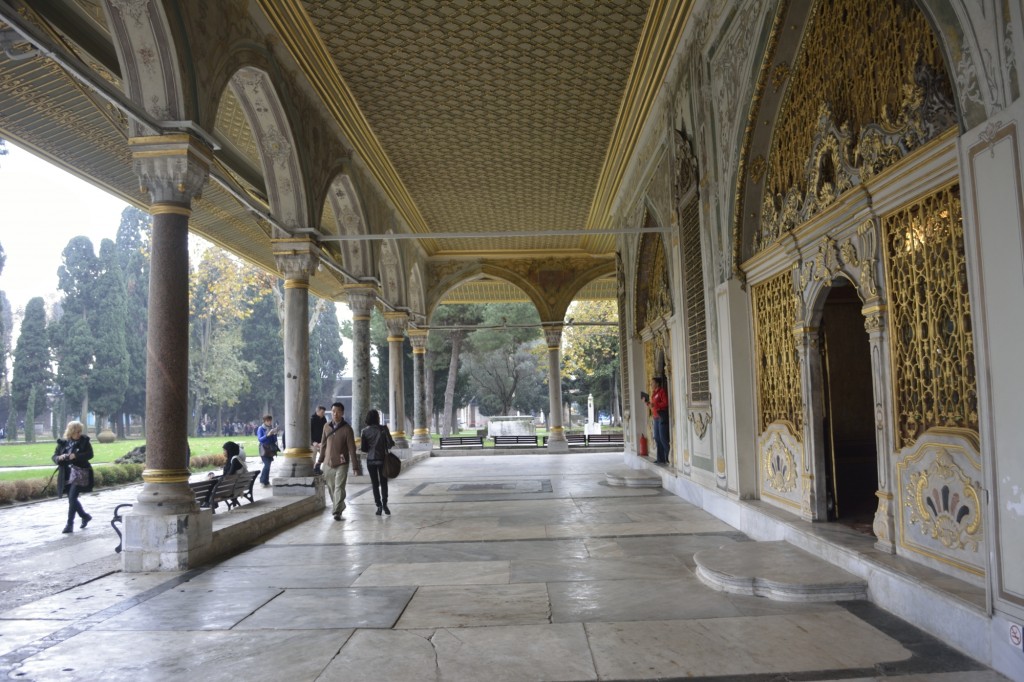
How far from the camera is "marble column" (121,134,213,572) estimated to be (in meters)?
5.62

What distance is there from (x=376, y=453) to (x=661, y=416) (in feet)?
17.2

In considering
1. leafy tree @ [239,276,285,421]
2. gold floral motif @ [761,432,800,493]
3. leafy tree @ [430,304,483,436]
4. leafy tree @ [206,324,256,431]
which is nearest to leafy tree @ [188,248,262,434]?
leafy tree @ [206,324,256,431]

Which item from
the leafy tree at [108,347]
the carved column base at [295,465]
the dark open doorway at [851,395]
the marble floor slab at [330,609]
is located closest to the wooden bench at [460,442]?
the carved column base at [295,465]

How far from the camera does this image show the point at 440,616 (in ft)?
13.8

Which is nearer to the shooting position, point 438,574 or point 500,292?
point 438,574

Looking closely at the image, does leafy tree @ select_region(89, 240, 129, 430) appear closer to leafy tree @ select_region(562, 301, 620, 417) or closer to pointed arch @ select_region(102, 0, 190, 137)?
leafy tree @ select_region(562, 301, 620, 417)

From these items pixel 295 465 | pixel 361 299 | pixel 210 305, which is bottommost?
pixel 295 465

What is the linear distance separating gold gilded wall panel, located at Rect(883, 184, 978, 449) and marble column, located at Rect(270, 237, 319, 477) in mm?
7012

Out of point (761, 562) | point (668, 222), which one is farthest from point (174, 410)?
point (668, 222)

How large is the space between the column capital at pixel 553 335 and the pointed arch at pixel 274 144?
11.9m

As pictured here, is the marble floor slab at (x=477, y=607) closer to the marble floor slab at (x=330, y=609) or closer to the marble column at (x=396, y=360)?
the marble floor slab at (x=330, y=609)

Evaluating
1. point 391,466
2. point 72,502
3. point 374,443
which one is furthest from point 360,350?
point 72,502

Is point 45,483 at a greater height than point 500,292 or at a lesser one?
lesser

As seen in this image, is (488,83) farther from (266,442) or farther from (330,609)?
(330,609)
